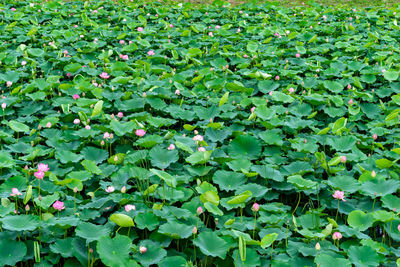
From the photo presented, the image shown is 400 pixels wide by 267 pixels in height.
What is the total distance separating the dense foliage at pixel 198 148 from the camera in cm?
181

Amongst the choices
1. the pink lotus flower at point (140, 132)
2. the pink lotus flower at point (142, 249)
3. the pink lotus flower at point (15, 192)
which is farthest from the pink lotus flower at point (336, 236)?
the pink lotus flower at point (15, 192)

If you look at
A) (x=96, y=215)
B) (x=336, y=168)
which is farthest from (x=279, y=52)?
(x=96, y=215)

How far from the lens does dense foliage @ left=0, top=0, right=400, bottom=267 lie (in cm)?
181

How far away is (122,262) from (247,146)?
1.15m

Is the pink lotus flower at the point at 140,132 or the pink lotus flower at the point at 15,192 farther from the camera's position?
the pink lotus flower at the point at 140,132

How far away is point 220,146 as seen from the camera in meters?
2.69

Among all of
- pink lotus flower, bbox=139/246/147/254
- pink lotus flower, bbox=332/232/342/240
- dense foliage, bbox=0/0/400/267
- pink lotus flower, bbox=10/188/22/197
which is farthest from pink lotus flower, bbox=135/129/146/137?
pink lotus flower, bbox=332/232/342/240

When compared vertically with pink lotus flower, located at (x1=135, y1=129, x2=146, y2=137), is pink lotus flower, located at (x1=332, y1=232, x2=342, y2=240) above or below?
above

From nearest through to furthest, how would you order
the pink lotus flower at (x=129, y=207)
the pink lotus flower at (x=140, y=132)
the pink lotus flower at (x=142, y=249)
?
the pink lotus flower at (x=142, y=249) → the pink lotus flower at (x=129, y=207) → the pink lotus flower at (x=140, y=132)

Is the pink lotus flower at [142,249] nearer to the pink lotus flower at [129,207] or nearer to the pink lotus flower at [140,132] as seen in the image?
the pink lotus flower at [129,207]

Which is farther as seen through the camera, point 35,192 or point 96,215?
point 35,192

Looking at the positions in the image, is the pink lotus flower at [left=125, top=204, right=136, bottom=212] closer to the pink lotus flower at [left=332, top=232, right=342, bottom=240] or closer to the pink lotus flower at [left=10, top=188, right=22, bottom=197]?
the pink lotus flower at [left=10, top=188, right=22, bottom=197]

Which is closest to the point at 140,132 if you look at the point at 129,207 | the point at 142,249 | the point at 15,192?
the point at 129,207

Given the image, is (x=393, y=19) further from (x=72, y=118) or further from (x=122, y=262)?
(x=122, y=262)
